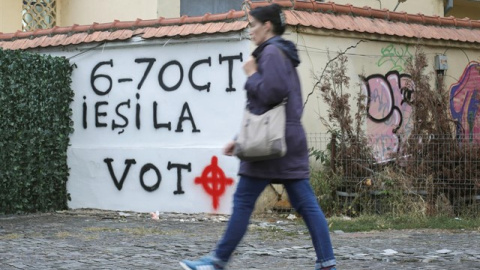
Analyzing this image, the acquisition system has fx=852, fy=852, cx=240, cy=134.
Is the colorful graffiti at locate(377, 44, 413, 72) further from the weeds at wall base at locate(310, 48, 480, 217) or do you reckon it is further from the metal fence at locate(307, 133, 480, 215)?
the metal fence at locate(307, 133, 480, 215)

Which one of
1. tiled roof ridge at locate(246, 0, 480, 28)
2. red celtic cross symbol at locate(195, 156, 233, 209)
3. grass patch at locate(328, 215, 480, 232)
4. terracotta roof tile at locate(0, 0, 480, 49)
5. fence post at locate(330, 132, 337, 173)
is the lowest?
grass patch at locate(328, 215, 480, 232)

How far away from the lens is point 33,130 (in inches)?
472

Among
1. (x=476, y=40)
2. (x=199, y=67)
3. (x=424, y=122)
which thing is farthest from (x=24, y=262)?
(x=476, y=40)

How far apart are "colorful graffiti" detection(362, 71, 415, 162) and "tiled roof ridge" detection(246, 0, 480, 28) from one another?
864 mm

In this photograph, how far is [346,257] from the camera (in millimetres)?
7383

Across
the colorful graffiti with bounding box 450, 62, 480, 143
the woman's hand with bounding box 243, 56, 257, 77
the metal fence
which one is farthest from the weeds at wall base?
the woman's hand with bounding box 243, 56, 257, 77

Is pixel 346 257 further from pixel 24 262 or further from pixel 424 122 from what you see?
pixel 424 122

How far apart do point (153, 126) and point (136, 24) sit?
4.92 ft

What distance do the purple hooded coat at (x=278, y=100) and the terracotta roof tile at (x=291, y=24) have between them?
5.54m

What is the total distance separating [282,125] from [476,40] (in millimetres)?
8869

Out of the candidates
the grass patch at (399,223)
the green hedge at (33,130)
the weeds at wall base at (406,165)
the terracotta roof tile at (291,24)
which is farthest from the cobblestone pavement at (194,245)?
the terracotta roof tile at (291,24)

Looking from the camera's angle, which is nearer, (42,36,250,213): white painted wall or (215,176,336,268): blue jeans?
(215,176,336,268): blue jeans

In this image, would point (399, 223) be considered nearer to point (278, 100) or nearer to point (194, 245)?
point (194, 245)

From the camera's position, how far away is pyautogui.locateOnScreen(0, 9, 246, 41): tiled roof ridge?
11.5 meters
